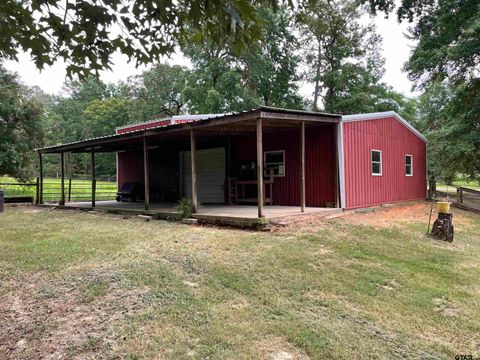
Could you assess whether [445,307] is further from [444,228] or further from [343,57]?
[343,57]

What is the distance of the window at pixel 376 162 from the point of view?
1173cm

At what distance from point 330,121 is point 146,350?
7.80 m

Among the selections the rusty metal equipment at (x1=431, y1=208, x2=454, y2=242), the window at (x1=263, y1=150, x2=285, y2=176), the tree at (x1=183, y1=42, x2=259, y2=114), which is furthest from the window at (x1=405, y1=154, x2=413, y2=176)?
the tree at (x1=183, y1=42, x2=259, y2=114)

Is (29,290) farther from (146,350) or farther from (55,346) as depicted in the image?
(146,350)

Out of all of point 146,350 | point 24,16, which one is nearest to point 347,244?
point 146,350

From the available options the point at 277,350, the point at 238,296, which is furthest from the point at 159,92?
the point at 277,350

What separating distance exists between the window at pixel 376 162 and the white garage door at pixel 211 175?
4.91m

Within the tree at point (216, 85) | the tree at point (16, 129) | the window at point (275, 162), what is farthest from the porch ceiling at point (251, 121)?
the tree at point (216, 85)

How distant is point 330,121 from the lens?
962 centimetres

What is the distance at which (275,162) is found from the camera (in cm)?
1157

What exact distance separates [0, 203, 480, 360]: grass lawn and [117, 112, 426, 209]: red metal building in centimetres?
327

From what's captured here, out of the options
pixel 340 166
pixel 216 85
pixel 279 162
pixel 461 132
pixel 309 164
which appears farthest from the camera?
pixel 216 85

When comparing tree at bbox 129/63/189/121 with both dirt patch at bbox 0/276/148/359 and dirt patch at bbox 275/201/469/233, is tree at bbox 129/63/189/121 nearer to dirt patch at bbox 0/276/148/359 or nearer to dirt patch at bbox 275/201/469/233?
dirt patch at bbox 275/201/469/233

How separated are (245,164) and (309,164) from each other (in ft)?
7.71
